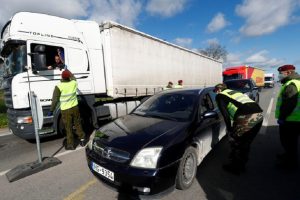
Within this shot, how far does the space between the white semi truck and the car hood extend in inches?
76.7

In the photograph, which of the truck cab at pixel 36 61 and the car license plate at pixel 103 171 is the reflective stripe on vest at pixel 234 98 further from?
the truck cab at pixel 36 61

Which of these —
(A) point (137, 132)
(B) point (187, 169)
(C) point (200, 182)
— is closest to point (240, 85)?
(C) point (200, 182)

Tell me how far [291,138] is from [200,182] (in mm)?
1910

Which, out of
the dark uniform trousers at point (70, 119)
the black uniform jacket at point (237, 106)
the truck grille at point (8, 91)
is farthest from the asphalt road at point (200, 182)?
the truck grille at point (8, 91)

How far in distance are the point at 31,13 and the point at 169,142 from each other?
505cm

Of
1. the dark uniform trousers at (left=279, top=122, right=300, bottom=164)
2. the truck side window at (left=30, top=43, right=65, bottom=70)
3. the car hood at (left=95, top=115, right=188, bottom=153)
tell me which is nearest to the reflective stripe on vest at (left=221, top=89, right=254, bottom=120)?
the dark uniform trousers at (left=279, top=122, right=300, bottom=164)

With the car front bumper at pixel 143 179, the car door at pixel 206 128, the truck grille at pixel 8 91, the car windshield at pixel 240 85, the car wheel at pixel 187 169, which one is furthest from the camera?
the car windshield at pixel 240 85

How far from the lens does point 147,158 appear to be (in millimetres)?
2721

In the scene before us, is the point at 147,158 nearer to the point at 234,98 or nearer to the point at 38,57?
the point at 234,98

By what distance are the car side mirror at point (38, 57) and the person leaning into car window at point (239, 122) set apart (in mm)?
3935

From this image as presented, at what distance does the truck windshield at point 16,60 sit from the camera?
17.1 ft

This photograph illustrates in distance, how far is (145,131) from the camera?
3236 millimetres

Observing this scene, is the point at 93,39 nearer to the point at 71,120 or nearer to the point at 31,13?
the point at 31,13

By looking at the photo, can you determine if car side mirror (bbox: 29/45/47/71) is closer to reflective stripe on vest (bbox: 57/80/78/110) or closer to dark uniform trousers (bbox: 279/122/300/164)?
reflective stripe on vest (bbox: 57/80/78/110)
